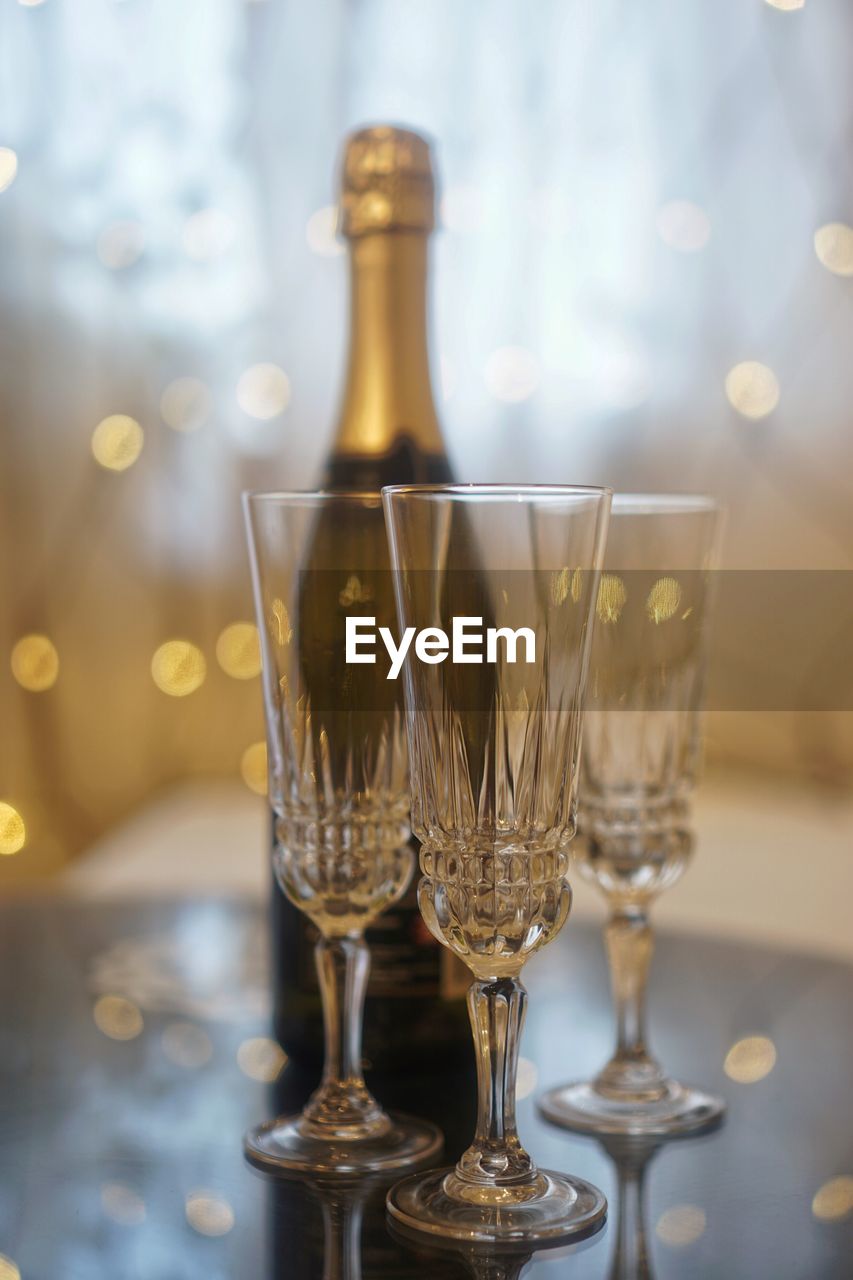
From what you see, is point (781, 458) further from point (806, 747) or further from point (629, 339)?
point (806, 747)

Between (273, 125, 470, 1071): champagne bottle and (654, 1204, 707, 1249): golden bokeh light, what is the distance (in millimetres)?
228

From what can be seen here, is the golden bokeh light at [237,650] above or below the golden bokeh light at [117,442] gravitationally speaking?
below

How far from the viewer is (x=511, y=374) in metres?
1.88

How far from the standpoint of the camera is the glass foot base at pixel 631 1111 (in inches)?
24.9

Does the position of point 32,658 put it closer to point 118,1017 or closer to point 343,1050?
point 118,1017

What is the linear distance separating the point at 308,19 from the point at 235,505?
576 millimetres

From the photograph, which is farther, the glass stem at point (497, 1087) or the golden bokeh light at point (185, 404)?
the golden bokeh light at point (185, 404)

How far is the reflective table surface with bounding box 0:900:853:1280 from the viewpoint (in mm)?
489

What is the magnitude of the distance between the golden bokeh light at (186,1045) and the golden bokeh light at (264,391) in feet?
Answer: 3.96

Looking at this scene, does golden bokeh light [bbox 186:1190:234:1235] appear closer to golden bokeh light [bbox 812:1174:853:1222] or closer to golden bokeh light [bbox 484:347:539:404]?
golden bokeh light [bbox 812:1174:853:1222]

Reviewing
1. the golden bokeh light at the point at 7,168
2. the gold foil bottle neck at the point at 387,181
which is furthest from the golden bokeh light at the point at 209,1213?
the golden bokeh light at the point at 7,168

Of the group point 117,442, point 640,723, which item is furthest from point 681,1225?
point 117,442

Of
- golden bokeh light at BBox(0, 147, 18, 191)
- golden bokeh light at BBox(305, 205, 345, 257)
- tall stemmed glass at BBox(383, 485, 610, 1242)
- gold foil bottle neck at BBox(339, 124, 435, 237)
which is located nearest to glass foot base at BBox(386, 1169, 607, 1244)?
tall stemmed glass at BBox(383, 485, 610, 1242)

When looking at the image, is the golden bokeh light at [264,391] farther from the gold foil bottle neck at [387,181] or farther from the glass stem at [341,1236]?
the glass stem at [341,1236]
